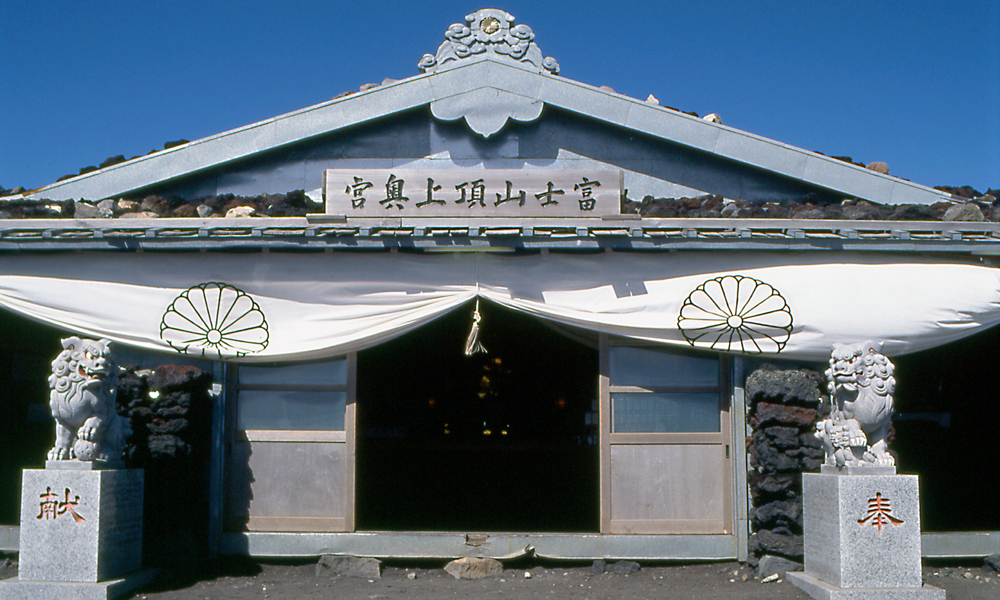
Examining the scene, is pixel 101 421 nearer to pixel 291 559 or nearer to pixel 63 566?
pixel 63 566

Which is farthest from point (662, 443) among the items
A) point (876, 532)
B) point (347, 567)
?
point (347, 567)

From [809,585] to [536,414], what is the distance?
23.4 ft

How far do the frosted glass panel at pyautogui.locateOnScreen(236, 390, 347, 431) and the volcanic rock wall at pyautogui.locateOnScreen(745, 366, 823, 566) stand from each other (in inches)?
155

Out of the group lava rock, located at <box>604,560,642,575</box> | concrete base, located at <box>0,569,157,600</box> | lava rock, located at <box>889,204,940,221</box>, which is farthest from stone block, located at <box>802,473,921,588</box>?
concrete base, located at <box>0,569,157,600</box>

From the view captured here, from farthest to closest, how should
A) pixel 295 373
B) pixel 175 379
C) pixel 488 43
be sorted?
pixel 488 43, pixel 295 373, pixel 175 379

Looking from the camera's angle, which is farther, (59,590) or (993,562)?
(993,562)

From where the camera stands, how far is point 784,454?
7223 mm

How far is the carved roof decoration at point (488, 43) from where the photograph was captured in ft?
29.4

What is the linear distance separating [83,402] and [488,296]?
3.51 meters

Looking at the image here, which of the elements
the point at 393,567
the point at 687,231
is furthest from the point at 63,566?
the point at 687,231

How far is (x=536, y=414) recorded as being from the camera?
1342 centimetres

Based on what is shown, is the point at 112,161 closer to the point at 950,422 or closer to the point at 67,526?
the point at 67,526

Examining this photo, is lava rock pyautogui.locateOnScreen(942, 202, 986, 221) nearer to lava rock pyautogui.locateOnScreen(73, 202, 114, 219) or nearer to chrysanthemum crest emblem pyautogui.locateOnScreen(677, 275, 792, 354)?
chrysanthemum crest emblem pyautogui.locateOnScreen(677, 275, 792, 354)

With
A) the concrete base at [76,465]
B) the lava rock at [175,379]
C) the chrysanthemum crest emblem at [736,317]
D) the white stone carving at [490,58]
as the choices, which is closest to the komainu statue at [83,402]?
the concrete base at [76,465]
